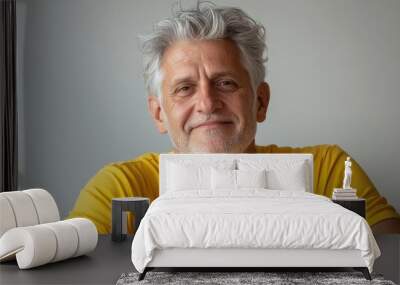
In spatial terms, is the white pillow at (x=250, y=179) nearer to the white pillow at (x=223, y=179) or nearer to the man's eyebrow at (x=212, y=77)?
the white pillow at (x=223, y=179)

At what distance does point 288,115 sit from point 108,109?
5.66ft

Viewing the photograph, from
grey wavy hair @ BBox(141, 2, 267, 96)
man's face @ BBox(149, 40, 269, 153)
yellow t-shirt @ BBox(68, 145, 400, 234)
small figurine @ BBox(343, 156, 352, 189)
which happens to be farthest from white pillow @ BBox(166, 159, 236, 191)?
small figurine @ BBox(343, 156, 352, 189)

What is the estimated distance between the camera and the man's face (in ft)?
19.1

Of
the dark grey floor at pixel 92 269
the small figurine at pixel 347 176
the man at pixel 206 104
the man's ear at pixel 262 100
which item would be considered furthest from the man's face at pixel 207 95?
the dark grey floor at pixel 92 269

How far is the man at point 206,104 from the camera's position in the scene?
5.85m

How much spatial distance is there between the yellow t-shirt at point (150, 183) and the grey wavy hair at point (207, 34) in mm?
724

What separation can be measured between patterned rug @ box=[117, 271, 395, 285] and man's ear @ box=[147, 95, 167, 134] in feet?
7.43

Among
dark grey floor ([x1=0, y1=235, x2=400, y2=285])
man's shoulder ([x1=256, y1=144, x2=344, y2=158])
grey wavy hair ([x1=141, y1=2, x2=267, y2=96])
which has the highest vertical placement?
grey wavy hair ([x1=141, y1=2, x2=267, y2=96])

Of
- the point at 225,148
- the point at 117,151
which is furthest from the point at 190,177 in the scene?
the point at 117,151

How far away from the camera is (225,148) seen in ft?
19.3

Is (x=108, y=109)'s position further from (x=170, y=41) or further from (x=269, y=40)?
(x=269, y=40)

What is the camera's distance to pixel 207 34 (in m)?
5.85

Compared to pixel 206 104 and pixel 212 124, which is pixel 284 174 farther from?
pixel 206 104

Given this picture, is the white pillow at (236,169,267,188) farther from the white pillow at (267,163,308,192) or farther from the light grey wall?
the light grey wall
